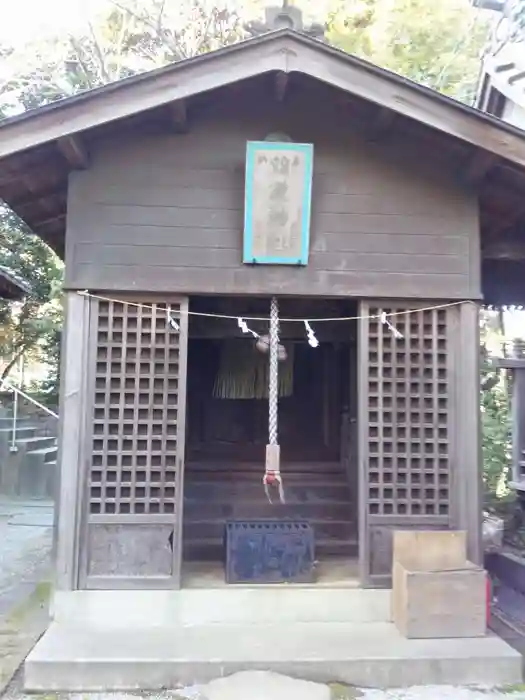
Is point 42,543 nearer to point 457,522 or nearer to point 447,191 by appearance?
point 457,522

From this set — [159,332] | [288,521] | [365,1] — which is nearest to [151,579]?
[288,521]

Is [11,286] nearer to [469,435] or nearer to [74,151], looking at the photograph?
[74,151]

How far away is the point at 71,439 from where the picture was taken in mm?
5598

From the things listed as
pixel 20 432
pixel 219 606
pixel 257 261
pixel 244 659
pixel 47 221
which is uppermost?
pixel 47 221

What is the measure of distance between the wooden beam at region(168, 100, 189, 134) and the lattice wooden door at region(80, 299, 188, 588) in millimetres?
1529

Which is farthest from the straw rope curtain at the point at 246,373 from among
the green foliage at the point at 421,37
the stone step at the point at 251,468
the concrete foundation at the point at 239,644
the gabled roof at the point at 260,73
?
the green foliage at the point at 421,37

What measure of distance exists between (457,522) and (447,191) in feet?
9.73

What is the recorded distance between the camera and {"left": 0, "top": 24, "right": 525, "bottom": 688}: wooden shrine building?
17.9 feet

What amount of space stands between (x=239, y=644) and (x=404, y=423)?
2321 mm

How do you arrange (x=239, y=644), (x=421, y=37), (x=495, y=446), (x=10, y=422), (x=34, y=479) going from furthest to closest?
(x=421, y=37)
(x=10, y=422)
(x=34, y=479)
(x=495, y=446)
(x=239, y=644)

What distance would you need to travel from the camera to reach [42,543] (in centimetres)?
965

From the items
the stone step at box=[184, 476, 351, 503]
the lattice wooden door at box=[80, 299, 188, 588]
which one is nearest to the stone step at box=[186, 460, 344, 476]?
the stone step at box=[184, 476, 351, 503]

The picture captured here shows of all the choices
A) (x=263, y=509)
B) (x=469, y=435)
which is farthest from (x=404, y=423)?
(x=263, y=509)

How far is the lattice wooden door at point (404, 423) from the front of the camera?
582 centimetres
